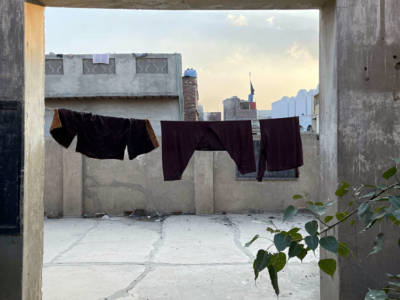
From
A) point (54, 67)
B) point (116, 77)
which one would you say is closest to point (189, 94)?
point (116, 77)

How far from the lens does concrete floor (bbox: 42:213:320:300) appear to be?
4312mm

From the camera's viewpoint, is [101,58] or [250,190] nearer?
[250,190]

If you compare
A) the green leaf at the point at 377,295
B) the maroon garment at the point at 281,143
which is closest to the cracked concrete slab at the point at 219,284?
the maroon garment at the point at 281,143

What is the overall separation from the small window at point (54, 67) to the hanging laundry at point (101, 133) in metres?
11.7

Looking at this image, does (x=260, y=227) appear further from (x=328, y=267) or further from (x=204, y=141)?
(x=328, y=267)

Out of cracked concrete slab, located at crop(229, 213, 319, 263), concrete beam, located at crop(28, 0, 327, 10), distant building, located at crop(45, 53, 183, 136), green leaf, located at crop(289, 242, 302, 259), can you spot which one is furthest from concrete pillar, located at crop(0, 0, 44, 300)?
distant building, located at crop(45, 53, 183, 136)

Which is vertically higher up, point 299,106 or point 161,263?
point 299,106

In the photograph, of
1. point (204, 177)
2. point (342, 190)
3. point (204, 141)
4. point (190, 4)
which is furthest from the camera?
point (204, 177)

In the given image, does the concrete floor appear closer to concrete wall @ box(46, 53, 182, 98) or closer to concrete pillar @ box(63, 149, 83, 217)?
concrete pillar @ box(63, 149, 83, 217)

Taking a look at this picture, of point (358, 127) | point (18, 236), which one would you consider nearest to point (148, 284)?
point (18, 236)

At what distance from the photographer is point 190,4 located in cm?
351

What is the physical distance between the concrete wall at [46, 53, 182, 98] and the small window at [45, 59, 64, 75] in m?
0.14

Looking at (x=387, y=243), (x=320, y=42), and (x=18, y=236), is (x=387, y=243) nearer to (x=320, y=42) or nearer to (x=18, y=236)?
(x=320, y=42)

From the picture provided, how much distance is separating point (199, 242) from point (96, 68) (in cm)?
1077
